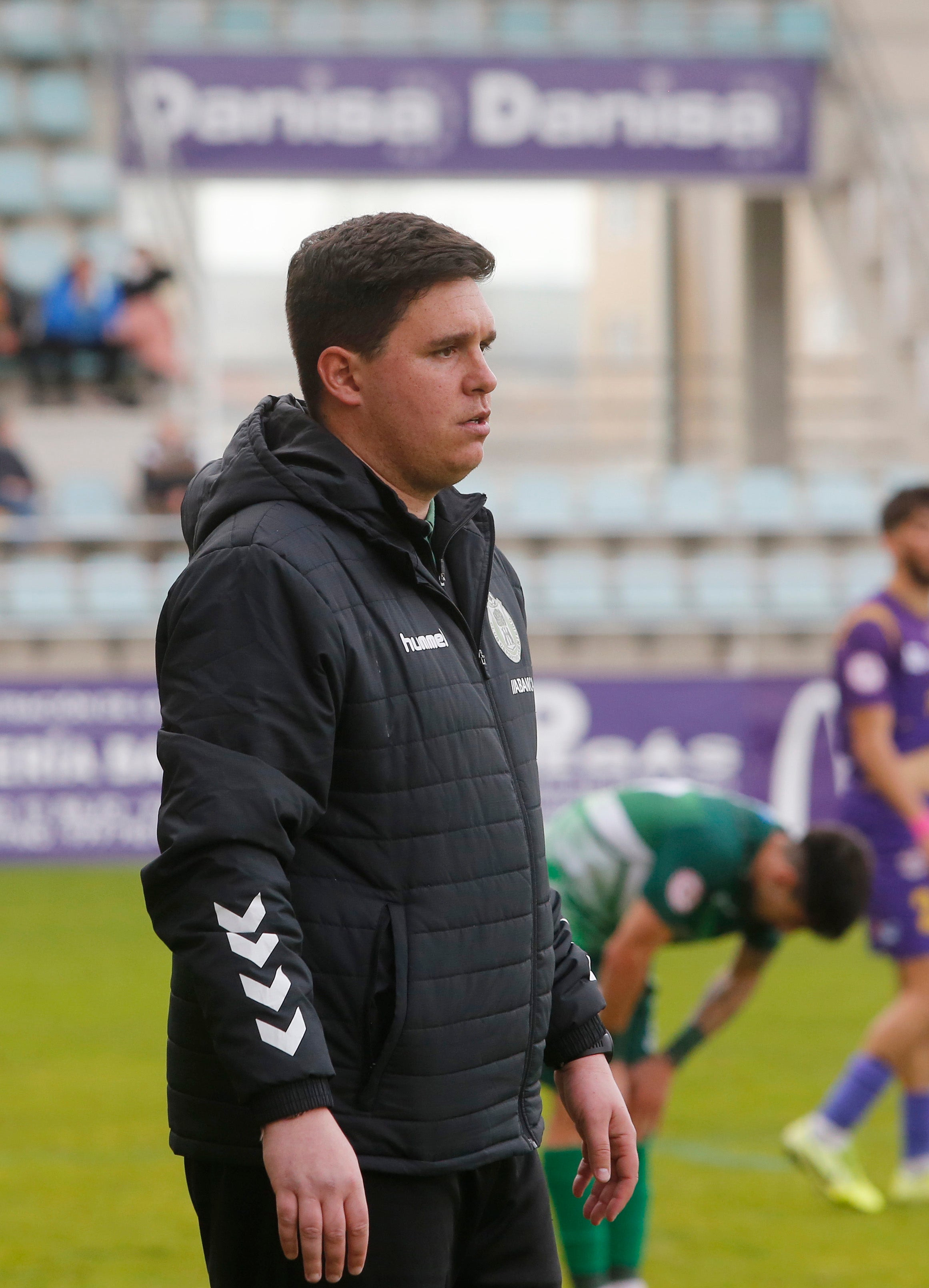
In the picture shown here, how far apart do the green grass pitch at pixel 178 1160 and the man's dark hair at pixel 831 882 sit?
0.91m

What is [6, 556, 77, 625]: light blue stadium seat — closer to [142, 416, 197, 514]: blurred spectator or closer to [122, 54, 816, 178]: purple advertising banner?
[142, 416, 197, 514]: blurred spectator

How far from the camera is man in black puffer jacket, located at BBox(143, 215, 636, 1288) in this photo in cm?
183

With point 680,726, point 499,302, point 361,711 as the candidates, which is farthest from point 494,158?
point 499,302

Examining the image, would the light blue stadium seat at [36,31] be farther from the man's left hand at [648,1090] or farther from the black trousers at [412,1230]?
the black trousers at [412,1230]

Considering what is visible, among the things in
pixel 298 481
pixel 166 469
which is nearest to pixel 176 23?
pixel 166 469

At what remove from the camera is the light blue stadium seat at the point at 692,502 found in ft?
46.4

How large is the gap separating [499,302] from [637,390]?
468 inches

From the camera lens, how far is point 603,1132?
2176 millimetres

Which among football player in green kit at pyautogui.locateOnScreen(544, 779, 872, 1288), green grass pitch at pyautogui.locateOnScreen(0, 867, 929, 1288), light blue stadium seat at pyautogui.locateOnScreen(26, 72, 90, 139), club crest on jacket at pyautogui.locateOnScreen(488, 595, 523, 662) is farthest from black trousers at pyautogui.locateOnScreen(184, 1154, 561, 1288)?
light blue stadium seat at pyautogui.locateOnScreen(26, 72, 90, 139)

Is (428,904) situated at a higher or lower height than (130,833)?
higher

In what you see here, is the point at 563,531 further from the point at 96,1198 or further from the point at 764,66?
the point at 96,1198

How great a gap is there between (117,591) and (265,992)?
11158 mm

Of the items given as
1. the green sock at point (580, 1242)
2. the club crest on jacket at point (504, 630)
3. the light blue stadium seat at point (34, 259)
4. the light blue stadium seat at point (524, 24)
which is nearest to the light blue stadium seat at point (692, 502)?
the light blue stadium seat at point (524, 24)

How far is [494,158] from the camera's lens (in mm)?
15453
